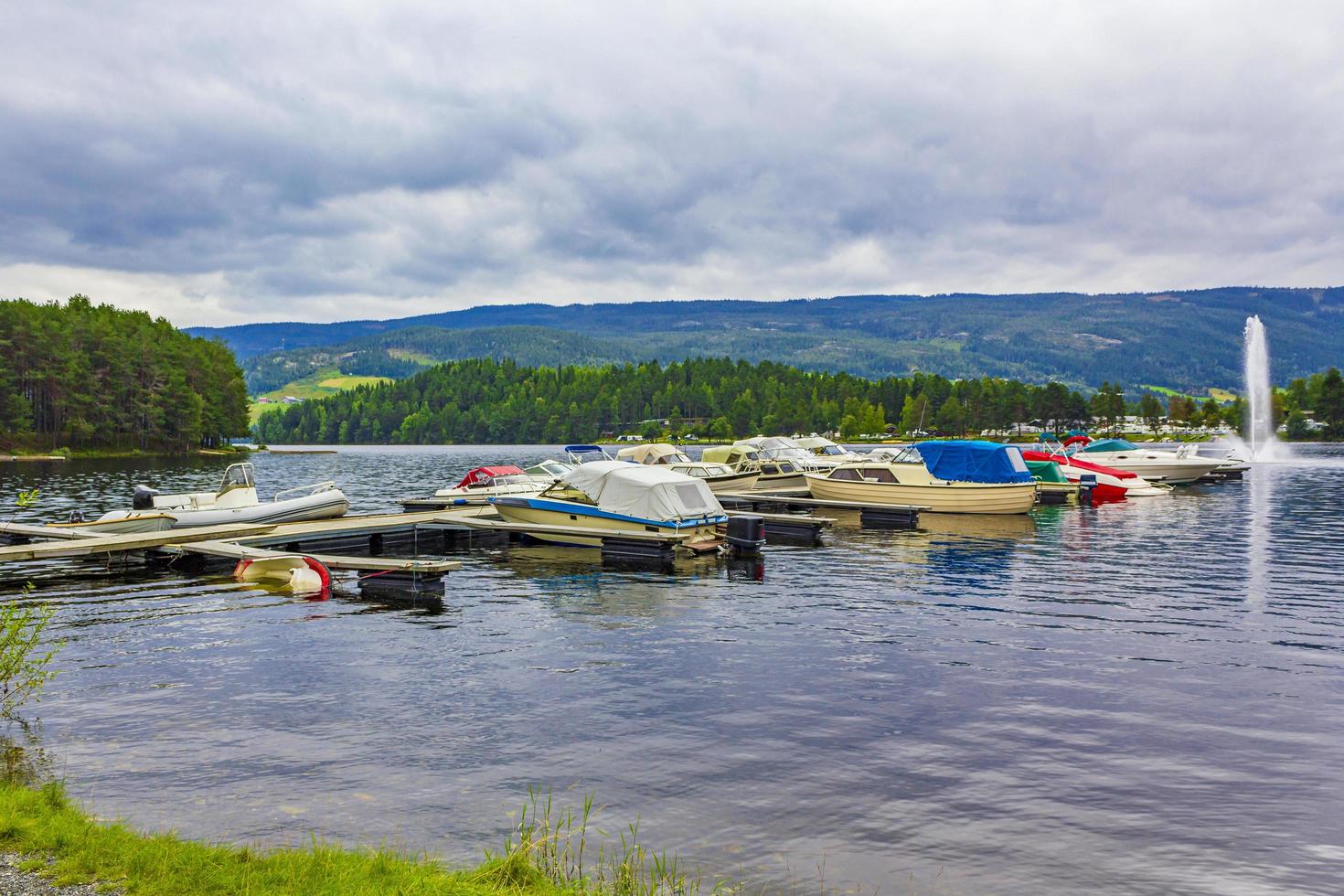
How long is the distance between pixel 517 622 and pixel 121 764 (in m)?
10.7

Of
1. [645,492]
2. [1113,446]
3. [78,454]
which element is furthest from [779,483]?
[78,454]

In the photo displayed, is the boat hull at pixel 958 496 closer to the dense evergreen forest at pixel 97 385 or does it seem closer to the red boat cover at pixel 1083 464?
the red boat cover at pixel 1083 464

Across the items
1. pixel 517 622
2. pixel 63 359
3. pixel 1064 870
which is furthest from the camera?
pixel 63 359

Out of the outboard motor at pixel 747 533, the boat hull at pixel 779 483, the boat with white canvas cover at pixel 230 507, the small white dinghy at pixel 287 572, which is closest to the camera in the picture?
the small white dinghy at pixel 287 572

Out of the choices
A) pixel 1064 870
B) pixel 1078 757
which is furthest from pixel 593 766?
pixel 1078 757

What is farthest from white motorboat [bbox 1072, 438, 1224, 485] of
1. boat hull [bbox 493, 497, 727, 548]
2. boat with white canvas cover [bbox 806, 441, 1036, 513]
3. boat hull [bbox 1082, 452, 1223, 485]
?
boat hull [bbox 493, 497, 727, 548]

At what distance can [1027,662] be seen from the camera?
59.8ft

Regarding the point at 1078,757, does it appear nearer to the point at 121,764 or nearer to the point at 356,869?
the point at 356,869

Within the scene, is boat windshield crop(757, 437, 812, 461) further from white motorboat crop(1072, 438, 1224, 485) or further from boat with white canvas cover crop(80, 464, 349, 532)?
boat with white canvas cover crop(80, 464, 349, 532)

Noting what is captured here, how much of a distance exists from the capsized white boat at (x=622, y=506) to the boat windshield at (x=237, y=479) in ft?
34.3

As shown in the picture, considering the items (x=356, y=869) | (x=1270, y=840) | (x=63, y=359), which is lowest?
(x=1270, y=840)

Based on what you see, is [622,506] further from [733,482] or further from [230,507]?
[733,482]

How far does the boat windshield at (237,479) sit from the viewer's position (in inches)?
1481

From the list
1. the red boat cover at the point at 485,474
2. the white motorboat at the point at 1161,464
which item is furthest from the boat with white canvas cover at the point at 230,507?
the white motorboat at the point at 1161,464
